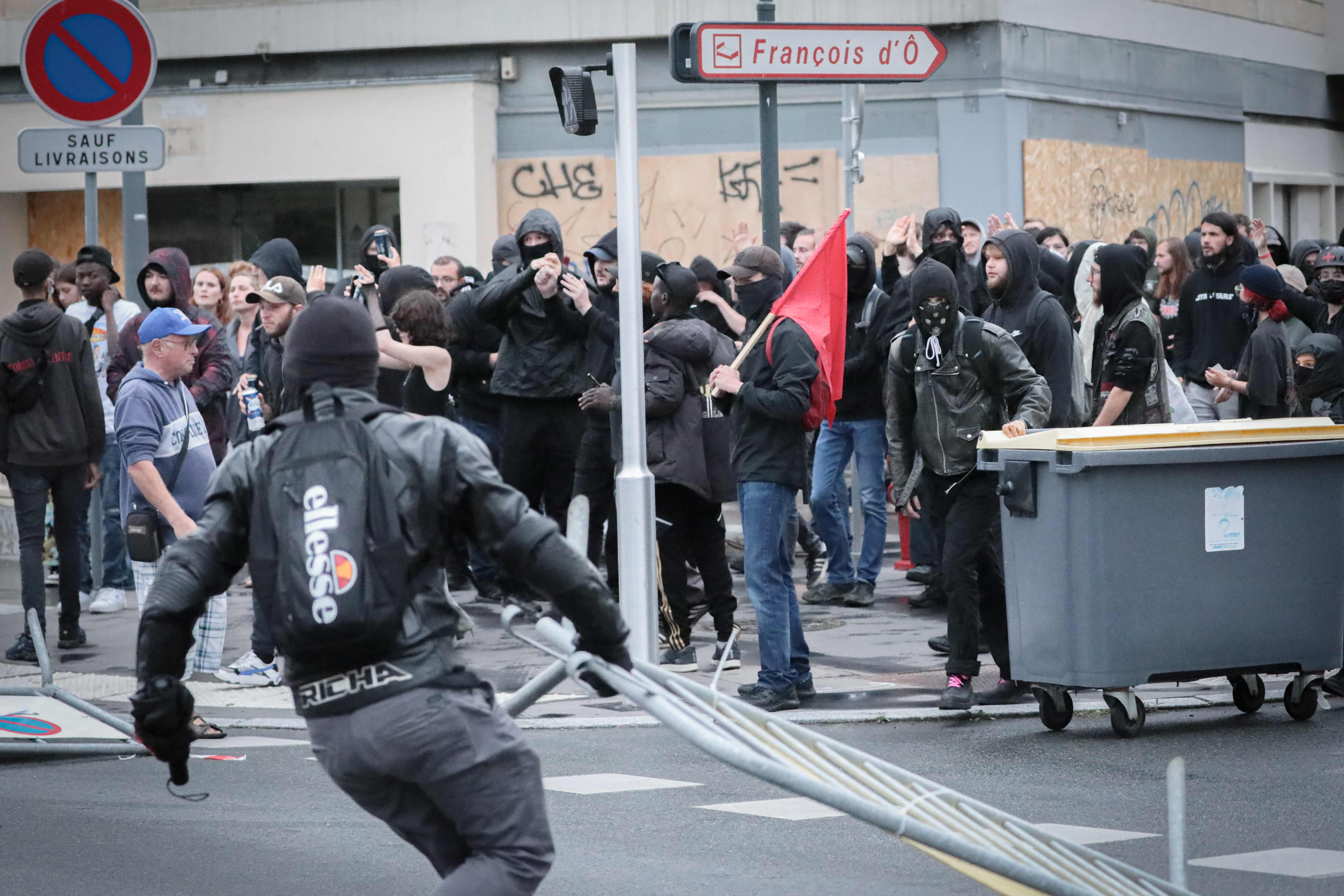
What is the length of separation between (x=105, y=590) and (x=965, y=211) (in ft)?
37.8

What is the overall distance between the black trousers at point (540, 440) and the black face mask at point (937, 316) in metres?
3.01

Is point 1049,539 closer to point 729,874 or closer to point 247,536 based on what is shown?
point 729,874

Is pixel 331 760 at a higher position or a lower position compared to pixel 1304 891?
higher

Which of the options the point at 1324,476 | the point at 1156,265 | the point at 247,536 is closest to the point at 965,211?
the point at 1156,265

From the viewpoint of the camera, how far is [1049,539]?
768 centimetres

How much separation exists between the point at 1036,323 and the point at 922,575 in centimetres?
282

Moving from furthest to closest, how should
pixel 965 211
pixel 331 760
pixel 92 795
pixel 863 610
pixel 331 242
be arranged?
1. pixel 331 242
2. pixel 965 211
3. pixel 863 610
4. pixel 92 795
5. pixel 331 760

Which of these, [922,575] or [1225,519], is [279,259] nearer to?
[922,575]

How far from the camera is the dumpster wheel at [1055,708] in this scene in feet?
25.7

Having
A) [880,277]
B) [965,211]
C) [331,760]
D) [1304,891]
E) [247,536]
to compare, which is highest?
[965,211]

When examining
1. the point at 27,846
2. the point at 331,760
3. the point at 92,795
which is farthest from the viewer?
the point at 92,795

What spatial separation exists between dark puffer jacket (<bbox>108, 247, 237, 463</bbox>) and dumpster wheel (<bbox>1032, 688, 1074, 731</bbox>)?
4754mm

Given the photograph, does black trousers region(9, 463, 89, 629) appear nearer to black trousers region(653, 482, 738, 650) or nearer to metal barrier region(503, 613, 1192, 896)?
black trousers region(653, 482, 738, 650)

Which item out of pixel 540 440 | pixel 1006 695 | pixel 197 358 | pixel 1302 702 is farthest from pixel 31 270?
pixel 1302 702
